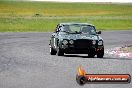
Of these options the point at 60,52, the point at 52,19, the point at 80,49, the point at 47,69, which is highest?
the point at 47,69

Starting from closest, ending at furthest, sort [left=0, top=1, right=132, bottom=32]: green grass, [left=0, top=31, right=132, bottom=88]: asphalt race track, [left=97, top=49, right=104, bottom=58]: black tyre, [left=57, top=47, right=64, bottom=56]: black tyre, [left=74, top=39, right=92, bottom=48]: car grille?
[left=0, top=31, right=132, bottom=88]: asphalt race track < [left=74, top=39, right=92, bottom=48]: car grille < [left=97, top=49, right=104, bottom=58]: black tyre < [left=57, top=47, right=64, bottom=56]: black tyre < [left=0, top=1, right=132, bottom=32]: green grass

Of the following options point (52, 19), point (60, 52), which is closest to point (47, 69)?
point (60, 52)

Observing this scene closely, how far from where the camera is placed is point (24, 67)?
61.9 feet

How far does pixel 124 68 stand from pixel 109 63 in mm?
2164

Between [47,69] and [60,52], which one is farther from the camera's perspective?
[60,52]

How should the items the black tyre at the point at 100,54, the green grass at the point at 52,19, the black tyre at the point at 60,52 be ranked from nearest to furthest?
the black tyre at the point at 100,54, the black tyre at the point at 60,52, the green grass at the point at 52,19

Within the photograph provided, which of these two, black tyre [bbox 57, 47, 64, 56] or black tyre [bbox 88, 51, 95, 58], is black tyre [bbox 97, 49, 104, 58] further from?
black tyre [bbox 57, 47, 64, 56]

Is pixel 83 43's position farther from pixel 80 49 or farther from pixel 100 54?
pixel 100 54

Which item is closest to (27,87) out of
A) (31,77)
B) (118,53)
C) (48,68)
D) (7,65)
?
(31,77)

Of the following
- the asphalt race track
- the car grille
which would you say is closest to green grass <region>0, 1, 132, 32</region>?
the car grille

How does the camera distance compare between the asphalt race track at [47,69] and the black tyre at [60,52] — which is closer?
the asphalt race track at [47,69]

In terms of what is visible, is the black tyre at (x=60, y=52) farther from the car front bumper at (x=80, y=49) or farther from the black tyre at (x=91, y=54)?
the black tyre at (x=91, y=54)

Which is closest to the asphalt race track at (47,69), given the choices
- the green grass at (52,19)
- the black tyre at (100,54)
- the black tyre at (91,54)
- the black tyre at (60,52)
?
the black tyre at (60,52)

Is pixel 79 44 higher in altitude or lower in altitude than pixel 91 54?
higher
